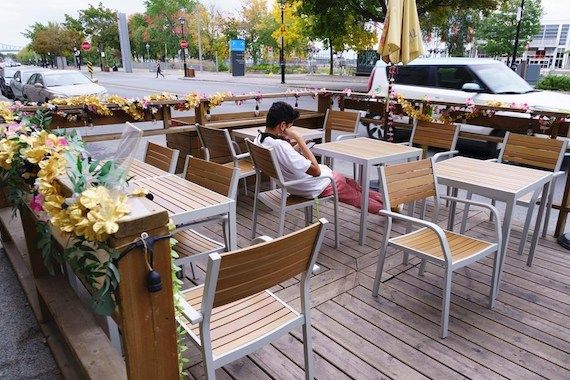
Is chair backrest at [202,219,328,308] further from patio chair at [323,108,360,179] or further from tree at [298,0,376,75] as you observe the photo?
tree at [298,0,376,75]

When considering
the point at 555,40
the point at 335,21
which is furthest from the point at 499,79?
the point at 555,40

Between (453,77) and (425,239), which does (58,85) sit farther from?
(425,239)

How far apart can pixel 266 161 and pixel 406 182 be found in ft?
3.27

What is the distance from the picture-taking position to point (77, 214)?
115 cm

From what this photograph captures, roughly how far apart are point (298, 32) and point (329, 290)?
28.1 metres

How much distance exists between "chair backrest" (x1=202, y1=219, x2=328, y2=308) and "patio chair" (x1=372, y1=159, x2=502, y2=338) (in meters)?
0.97

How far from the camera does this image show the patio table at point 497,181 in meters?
2.58

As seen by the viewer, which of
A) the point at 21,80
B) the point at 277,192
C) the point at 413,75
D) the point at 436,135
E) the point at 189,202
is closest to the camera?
the point at 189,202

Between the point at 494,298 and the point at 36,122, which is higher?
the point at 36,122

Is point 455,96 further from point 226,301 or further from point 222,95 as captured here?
point 226,301

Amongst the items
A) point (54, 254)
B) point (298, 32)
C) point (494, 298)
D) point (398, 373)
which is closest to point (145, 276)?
point (54, 254)

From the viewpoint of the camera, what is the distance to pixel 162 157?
3.10 metres

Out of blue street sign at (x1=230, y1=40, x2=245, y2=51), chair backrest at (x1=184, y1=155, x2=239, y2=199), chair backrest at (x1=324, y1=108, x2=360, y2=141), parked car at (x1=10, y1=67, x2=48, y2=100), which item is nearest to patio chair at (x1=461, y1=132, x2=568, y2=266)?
chair backrest at (x1=324, y1=108, x2=360, y2=141)

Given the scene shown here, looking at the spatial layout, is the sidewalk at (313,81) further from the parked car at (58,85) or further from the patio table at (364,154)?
the patio table at (364,154)
